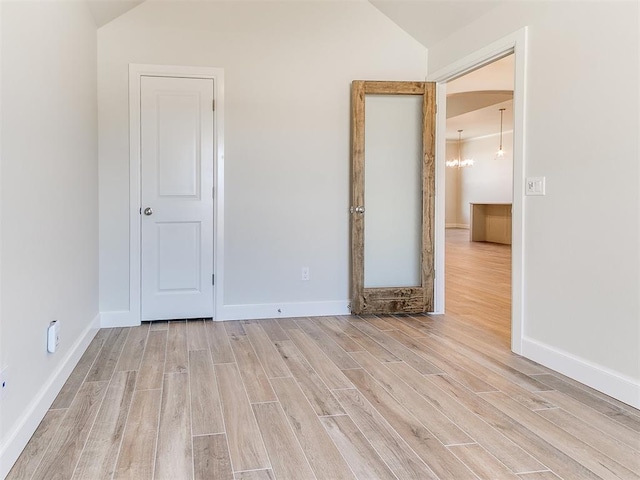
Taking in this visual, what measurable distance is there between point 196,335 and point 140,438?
159 cm

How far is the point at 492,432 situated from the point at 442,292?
89.9 inches

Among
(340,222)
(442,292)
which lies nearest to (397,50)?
(340,222)

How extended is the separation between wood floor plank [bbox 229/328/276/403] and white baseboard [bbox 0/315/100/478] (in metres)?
0.88

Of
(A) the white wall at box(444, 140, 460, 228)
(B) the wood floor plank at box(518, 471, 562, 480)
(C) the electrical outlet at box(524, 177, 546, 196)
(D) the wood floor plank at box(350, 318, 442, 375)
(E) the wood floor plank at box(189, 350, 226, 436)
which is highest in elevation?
(A) the white wall at box(444, 140, 460, 228)

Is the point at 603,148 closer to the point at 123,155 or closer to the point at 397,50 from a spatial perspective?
the point at 397,50

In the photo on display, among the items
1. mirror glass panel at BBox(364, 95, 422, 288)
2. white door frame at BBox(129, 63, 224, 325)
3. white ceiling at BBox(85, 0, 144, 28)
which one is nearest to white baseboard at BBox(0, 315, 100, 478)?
white door frame at BBox(129, 63, 224, 325)

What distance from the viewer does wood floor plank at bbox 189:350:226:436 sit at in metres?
2.02

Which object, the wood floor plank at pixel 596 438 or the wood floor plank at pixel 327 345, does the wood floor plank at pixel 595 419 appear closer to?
A: the wood floor plank at pixel 596 438

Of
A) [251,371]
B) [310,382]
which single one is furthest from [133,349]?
[310,382]

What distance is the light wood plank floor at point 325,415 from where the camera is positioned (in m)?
1.71

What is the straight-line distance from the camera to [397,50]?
4148 millimetres

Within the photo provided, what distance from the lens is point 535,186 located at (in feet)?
9.43

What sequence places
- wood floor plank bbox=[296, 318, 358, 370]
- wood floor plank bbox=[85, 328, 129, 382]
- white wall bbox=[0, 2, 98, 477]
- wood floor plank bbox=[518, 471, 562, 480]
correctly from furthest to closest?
wood floor plank bbox=[296, 318, 358, 370] < wood floor plank bbox=[85, 328, 129, 382] < white wall bbox=[0, 2, 98, 477] < wood floor plank bbox=[518, 471, 562, 480]

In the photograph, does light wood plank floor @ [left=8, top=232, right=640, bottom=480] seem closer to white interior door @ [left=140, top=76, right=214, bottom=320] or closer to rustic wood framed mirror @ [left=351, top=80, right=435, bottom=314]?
white interior door @ [left=140, top=76, right=214, bottom=320]
